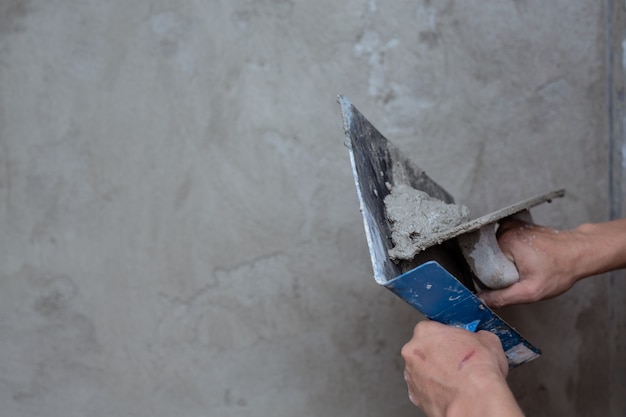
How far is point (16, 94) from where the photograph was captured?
1.52m

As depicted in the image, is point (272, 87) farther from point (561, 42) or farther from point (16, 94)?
point (561, 42)

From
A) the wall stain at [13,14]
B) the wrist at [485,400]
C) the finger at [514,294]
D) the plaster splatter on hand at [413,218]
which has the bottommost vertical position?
the wrist at [485,400]

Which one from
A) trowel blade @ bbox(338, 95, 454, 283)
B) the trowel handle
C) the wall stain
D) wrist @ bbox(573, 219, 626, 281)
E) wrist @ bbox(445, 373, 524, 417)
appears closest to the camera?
wrist @ bbox(445, 373, 524, 417)

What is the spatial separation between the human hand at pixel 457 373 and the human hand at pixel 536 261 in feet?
0.48

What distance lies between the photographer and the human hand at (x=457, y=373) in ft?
2.93

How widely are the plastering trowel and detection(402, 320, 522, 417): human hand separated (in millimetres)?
37

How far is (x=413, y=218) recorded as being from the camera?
3.51 ft

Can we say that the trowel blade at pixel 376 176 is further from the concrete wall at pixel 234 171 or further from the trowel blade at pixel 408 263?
the concrete wall at pixel 234 171

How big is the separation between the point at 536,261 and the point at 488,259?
103 millimetres

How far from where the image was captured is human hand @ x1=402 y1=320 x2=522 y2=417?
2.93ft

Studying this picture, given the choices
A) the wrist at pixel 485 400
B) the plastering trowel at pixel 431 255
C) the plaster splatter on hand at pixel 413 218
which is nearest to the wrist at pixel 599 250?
the plastering trowel at pixel 431 255

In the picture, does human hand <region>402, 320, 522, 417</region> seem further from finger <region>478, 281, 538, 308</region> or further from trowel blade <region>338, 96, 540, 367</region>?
finger <region>478, 281, 538, 308</region>

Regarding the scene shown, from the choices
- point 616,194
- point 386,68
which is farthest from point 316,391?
point 616,194

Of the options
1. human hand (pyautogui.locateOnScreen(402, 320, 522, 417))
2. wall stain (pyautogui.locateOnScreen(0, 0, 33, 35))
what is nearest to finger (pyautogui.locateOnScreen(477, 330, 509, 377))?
human hand (pyautogui.locateOnScreen(402, 320, 522, 417))
